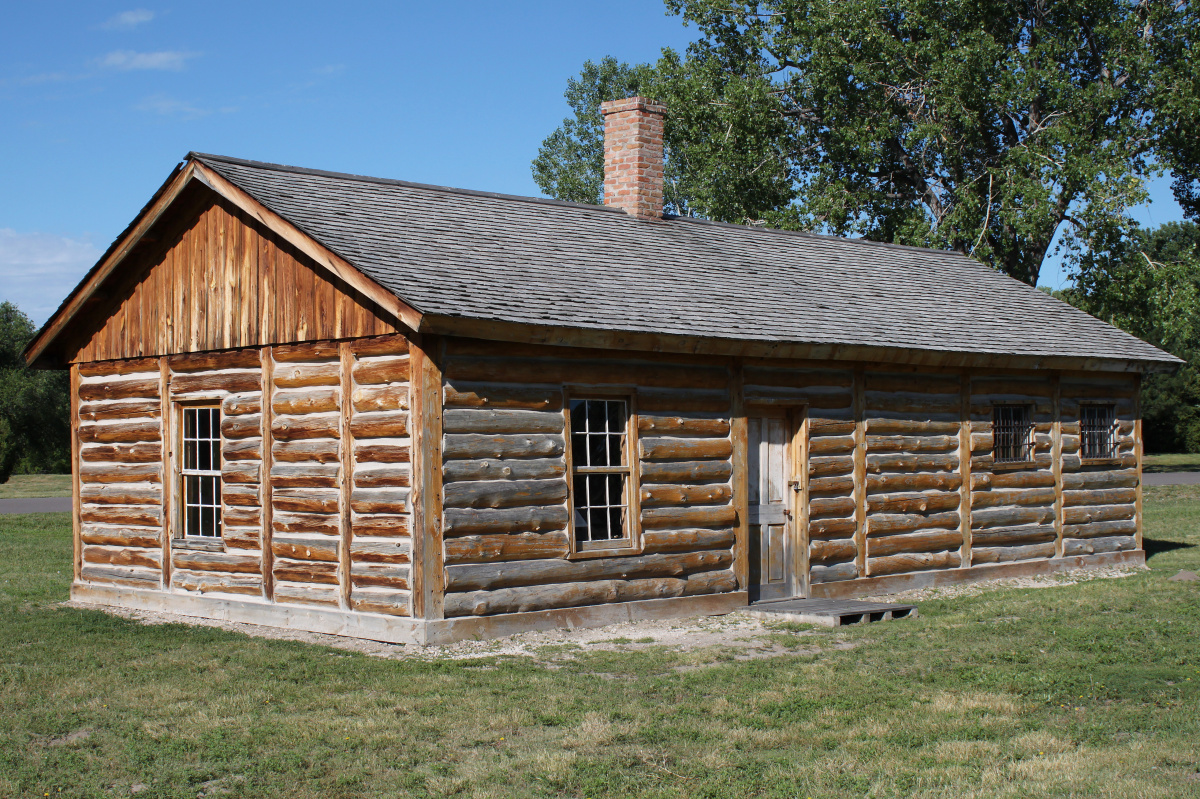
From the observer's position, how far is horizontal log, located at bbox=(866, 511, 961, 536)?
14.1 m

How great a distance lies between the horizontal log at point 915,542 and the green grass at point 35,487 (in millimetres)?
26436

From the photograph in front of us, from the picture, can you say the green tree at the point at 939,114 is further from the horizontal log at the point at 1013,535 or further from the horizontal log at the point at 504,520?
the horizontal log at the point at 504,520

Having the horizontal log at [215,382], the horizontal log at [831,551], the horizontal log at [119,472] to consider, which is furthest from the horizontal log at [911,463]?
the horizontal log at [119,472]

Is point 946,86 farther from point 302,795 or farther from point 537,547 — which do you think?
point 302,795

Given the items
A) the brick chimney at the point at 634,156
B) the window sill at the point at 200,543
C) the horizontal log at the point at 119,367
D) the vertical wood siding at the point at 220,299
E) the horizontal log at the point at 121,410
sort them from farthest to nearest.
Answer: the brick chimney at the point at 634,156 → the horizontal log at the point at 119,367 → the horizontal log at the point at 121,410 → the window sill at the point at 200,543 → the vertical wood siding at the point at 220,299

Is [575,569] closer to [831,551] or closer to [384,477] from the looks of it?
[384,477]

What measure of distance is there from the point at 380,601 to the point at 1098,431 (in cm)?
1135

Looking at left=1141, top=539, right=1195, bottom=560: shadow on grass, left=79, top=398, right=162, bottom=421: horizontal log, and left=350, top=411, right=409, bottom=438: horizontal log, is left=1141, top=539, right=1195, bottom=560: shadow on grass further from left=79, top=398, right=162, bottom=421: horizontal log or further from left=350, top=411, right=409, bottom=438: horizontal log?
left=79, top=398, right=162, bottom=421: horizontal log

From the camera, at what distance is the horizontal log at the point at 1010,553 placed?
597 inches

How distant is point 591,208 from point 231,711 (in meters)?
9.39

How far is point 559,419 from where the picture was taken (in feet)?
37.1

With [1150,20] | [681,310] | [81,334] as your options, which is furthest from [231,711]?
[1150,20]

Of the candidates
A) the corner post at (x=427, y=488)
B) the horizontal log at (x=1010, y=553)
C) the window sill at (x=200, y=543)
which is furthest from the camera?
the horizontal log at (x=1010, y=553)

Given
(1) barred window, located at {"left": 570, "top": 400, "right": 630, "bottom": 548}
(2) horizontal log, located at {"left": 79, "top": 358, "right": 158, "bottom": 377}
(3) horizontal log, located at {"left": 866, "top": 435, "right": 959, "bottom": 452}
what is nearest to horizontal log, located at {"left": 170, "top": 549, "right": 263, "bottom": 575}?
(2) horizontal log, located at {"left": 79, "top": 358, "right": 158, "bottom": 377}
